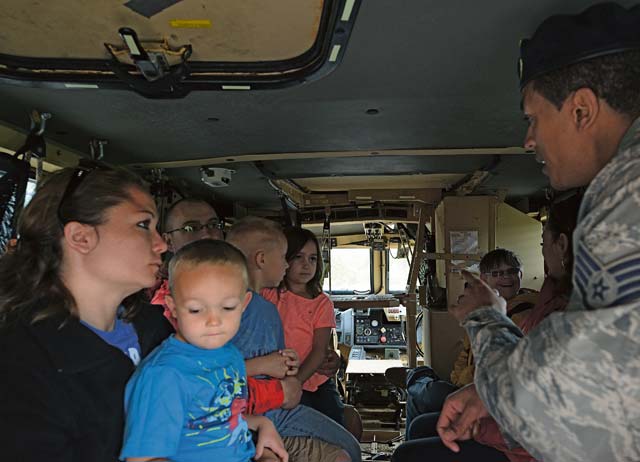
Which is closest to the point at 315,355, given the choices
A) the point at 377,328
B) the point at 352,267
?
the point at 352,267

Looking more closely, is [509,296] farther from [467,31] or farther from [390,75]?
[467,31]

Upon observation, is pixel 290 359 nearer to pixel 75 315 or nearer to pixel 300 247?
pixel 75 315

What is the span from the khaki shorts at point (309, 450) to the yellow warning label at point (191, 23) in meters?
1.70

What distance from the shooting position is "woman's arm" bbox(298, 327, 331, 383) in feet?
9.21

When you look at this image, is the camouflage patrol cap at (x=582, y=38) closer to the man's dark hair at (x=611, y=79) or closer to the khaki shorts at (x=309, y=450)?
the man's dark hair at (x=611, y=79)

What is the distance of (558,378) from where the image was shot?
0.90 metres

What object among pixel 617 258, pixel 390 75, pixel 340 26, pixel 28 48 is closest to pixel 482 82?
pixel 390 75

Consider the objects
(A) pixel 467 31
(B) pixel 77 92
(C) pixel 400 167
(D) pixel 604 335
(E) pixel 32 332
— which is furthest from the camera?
(C) pixel 400 167

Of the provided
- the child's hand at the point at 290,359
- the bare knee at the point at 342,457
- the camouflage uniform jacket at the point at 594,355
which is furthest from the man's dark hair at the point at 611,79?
the bare knee at the point at 342,457

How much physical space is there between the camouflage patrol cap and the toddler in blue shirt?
1.00m

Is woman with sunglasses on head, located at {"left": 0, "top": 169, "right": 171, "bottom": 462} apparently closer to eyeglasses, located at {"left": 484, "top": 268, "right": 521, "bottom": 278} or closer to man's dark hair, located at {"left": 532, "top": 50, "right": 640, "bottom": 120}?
man's dark hair, located at {"left": 532, "top": 50, "right": 640, "bottom": 120}

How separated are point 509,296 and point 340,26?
8.05 ft

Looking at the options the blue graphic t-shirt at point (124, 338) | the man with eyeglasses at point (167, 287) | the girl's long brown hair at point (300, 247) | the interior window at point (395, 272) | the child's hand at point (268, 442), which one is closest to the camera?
the blue graphic t-shirt at point (124, 338)

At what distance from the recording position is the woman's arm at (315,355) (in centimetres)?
281
